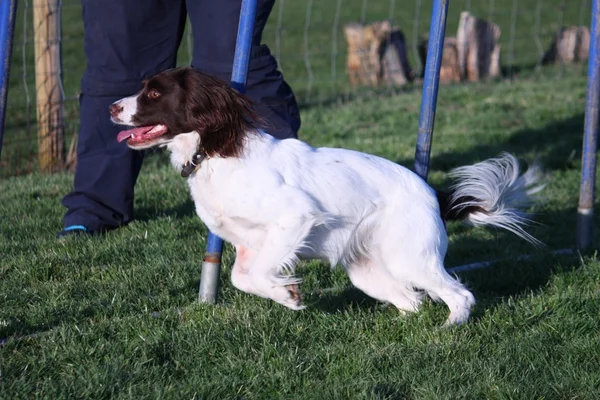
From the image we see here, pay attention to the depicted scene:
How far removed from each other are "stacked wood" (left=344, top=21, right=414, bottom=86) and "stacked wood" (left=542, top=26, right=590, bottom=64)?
2848 mm

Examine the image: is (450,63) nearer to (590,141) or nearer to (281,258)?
(590,141)

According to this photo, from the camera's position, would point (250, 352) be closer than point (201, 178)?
Yes

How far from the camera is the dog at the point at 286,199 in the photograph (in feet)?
11.9

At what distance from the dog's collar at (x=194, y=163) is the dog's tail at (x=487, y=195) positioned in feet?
3.82

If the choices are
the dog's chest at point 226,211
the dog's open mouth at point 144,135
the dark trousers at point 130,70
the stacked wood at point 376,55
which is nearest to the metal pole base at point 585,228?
the dark trousers at point 130,70

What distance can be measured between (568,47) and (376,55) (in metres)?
3.49

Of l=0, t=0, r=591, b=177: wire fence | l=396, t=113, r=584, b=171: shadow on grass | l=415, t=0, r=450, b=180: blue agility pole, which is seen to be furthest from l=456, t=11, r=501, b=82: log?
l=415, t=0, r=450, b=180: blue agility pole

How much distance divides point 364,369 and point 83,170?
2.71 m

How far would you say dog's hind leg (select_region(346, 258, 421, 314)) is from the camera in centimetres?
401

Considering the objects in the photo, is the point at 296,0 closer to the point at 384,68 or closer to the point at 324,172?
the point at 384,68

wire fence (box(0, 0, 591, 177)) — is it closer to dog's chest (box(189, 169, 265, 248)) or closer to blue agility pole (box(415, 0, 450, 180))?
blue agility pole (box(415, 0, 450, 180))

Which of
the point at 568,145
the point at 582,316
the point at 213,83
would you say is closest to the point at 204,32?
the point at 213,83

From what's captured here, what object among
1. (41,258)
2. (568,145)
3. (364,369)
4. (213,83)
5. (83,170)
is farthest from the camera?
(568,145)

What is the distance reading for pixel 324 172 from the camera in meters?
3.80
